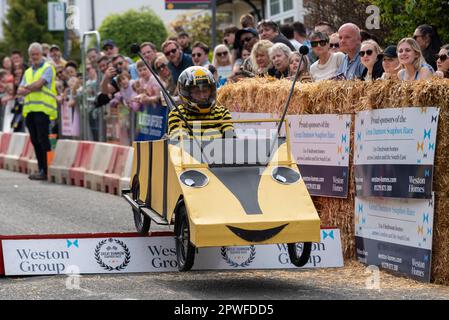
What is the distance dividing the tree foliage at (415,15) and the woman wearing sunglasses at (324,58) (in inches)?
42.5

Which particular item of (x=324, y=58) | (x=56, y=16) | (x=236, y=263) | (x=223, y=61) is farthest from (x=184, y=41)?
(x=56, y=16)

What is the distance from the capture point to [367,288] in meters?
9.75

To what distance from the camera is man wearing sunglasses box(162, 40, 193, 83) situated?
18.7 meters

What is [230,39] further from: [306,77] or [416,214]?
[416,214]

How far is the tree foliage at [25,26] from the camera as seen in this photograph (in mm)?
68000

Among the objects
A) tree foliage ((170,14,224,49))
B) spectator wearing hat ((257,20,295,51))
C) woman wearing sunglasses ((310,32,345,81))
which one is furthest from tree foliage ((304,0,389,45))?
tree foliage ((170,14,224,49))

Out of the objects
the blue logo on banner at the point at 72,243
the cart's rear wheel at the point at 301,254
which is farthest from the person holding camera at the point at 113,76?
the cart's rear wheel at the point at 301,254

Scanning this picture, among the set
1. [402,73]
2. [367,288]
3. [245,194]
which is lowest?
[367,288]

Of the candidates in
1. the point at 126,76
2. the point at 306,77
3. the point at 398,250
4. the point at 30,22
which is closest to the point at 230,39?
the point at 126,76

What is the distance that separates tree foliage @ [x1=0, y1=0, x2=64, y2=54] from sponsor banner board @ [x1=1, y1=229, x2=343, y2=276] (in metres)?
57.3

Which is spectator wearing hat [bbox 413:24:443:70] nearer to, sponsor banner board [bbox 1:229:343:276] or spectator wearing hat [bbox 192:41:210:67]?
sponsor banner board [bbox 1:229:343:276]

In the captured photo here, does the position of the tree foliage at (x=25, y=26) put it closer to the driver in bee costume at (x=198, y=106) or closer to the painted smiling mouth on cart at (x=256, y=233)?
the driver in bee costume at (x=198, y=106)

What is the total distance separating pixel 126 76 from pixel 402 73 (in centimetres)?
999
